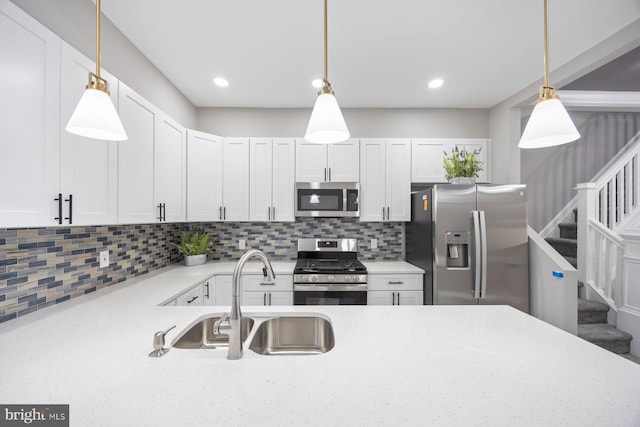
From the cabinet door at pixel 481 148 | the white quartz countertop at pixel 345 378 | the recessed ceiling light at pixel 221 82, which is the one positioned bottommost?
the white quartz countertop at pixel 345 378

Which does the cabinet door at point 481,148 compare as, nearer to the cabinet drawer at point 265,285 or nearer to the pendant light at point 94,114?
the cabinet drawer at point 265,285

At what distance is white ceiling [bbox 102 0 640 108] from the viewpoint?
1.67 meters

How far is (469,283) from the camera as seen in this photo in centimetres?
238

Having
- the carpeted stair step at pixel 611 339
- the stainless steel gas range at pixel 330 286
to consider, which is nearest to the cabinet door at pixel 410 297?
the stainless steel gas range at pixel 330 286

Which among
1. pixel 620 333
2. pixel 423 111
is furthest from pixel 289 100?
pixel 620 333

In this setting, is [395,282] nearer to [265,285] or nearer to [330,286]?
[330,286]

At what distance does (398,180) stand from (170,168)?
2327 mm

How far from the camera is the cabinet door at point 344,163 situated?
2936mm

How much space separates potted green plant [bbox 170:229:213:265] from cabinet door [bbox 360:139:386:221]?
72.0 inches

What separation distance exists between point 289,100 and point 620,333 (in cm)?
412

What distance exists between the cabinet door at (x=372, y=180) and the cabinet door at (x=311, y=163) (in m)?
0.44

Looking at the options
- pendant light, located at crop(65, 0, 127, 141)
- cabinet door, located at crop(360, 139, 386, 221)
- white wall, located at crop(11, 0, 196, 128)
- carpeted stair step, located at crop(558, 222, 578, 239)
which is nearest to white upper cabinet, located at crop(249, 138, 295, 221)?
cabinet door, located at crop(360, 139, 386, 221)

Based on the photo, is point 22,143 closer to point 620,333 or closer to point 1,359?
point 1,359

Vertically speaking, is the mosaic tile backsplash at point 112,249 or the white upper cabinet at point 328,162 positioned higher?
the white upper cabinet at point 328,162
